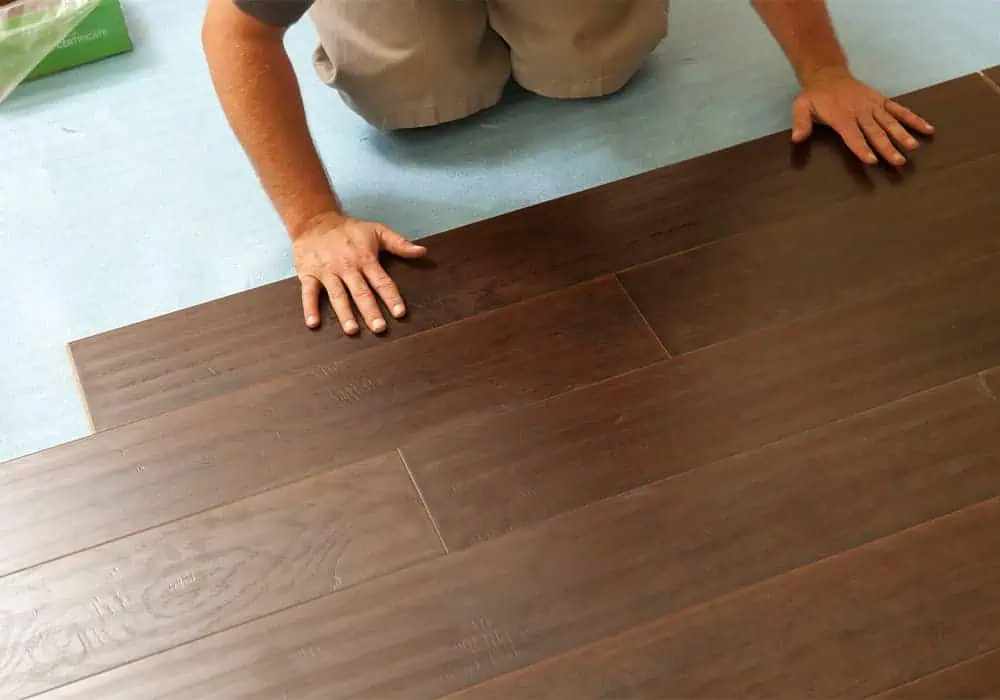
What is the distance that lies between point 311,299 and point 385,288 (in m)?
0.09

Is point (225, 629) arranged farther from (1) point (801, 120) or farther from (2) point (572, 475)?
(1) point (801, 120)

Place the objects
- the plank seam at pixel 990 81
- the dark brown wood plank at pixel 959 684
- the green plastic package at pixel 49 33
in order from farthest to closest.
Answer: the green plastic package at pixel 49 33 < the plank seam at pixel 990 81 < the dark brown wood plank at pixel 959 684

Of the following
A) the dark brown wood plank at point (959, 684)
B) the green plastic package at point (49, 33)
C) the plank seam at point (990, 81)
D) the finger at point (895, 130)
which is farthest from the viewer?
the green plastic package at point (49, 33)

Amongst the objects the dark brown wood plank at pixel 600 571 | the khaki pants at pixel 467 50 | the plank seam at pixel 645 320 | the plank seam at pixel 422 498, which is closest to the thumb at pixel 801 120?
the khaki pants at pixel 467 50

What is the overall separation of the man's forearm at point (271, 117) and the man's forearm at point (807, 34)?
0.70 meters

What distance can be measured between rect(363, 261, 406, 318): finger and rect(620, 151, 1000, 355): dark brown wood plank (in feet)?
0.91

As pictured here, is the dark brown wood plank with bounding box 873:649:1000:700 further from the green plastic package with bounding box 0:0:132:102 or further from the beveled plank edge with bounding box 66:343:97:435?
the green plastic package with bounding box 0:0:132:102

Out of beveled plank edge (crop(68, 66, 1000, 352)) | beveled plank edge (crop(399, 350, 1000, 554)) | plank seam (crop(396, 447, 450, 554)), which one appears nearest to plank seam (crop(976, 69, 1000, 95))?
beveled plank edge (crop(68, 66, 1000, 352))

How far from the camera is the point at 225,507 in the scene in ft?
3.67

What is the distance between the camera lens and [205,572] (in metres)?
1.07

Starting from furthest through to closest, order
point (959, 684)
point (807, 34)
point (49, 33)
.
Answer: point (49, 33)
point (807, 34)
point (959, 684)

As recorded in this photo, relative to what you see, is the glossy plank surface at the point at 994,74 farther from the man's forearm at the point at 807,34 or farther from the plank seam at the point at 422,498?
the plank seam at the point at 422,498

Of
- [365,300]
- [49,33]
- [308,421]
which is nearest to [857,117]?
[365,300]

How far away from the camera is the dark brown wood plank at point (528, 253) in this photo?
1.25 metres
